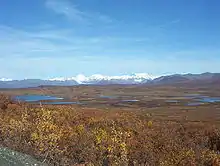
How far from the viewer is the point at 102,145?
24.5 metres

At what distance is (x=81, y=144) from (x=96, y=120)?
16.4m

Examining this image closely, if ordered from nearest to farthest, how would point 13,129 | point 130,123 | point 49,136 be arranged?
point 49,136 → point 13,129 → point 130,123

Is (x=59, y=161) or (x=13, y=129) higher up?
(x=13, y=129)

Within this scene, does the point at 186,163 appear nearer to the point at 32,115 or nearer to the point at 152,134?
the point at 152,134

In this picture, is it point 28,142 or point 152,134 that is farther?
point 152,134

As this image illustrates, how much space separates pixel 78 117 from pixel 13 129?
51.2 feet

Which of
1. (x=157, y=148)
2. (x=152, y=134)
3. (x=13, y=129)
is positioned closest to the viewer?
(x=157, y=148)

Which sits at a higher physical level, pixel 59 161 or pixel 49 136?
pixel 49 136

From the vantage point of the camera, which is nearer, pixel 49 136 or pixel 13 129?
pixel 49 136

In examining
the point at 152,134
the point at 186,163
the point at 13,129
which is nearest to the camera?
the point at 186,163

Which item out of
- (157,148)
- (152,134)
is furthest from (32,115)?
(157,148)

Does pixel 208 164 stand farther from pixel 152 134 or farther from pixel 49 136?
pixel 152 134

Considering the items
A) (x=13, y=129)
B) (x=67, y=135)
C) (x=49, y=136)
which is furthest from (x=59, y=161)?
(x=13, y=129)

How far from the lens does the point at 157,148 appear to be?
25594mm
